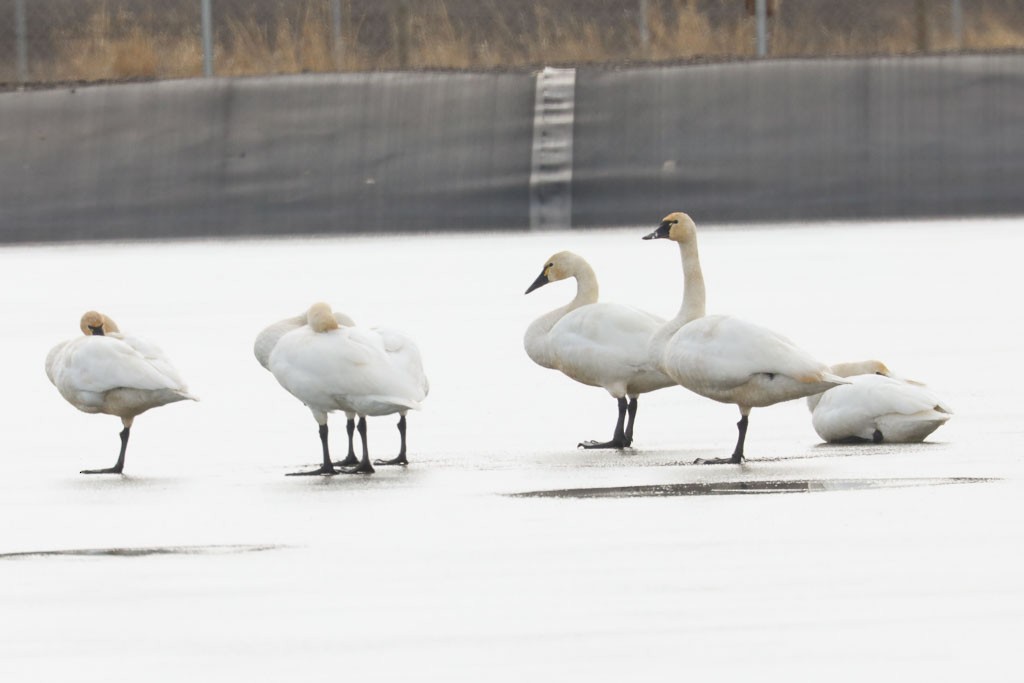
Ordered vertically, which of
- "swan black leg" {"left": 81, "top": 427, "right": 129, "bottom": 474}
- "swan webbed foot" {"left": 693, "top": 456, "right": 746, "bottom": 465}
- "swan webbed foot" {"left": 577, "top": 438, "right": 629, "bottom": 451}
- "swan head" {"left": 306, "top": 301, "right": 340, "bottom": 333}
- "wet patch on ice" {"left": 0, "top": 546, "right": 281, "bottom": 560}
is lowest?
"swan webbed foot" {"left": 577, "top": 438, "right": 629, "bottom": 451}

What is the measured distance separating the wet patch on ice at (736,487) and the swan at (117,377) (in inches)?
65.8

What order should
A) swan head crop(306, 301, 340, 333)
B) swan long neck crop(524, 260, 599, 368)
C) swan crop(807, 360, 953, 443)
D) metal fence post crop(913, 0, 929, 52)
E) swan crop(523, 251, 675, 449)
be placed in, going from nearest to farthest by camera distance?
swan head crop(306, 301, 340, 333) → swan crop(807, 360, 953, 443) → swan crop(523, 251, 675, 449) → swan long neck crop(524, 260, 599, 368) → metal fence post crop(913, 0, 929, 52)

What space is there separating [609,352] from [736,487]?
1.72 m

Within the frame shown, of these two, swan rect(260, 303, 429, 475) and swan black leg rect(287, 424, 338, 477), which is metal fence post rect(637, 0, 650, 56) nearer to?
swan rect(260, 303, 429, 475)

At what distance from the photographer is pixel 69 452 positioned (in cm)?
919

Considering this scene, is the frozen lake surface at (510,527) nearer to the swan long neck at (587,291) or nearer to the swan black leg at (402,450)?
the swan black leg at (402,450)

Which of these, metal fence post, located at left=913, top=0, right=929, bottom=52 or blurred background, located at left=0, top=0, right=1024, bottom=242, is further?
metal fence post, located at left=913, top=0, right=929, bottom=52

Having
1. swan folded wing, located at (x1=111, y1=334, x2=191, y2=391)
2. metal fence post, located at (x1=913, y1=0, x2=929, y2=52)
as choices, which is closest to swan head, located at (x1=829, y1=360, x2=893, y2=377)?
swan folded wing, located at (x1=111, y1=334, x2=191, y2=391)

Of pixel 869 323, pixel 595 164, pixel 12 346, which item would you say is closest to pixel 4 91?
pixel 595 164

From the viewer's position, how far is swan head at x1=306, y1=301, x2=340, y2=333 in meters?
8.47

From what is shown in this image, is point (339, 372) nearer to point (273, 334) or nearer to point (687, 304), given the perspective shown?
point (273, 334)

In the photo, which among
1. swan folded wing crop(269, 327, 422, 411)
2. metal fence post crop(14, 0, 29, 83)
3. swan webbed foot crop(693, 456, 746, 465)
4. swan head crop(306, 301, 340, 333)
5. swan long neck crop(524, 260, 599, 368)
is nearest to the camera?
swan folded wing crop(269, 327, 422, 411)

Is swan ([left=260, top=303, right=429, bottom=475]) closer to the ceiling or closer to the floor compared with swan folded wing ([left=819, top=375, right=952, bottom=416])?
closer to the ceiling

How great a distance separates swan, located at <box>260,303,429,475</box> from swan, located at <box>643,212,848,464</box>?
1.03 metres
